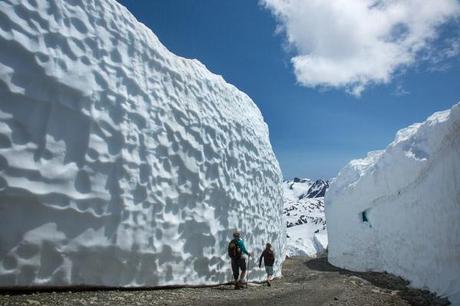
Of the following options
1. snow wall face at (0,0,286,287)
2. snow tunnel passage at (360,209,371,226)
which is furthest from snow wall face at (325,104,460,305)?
snow wall face at (0,0,286,287)

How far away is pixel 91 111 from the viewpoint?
652 centimetres

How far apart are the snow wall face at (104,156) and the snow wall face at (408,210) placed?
5436 millimetres

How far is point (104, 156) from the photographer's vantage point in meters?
6.67

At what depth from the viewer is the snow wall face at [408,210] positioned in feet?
31.2

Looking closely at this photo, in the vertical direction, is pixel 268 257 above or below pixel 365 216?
below

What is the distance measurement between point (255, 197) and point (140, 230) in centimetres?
594

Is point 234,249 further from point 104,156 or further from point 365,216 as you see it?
point 365,216

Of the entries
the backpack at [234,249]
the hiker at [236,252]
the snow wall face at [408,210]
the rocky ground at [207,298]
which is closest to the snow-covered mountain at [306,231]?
the snow wall face at [408,210]

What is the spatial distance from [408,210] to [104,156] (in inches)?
462

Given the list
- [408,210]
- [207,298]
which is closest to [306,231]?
[408,210]

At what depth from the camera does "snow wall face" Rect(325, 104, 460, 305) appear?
9508mm

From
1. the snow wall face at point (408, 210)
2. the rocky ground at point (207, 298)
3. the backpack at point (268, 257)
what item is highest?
the snow wall face at point (408, 210)

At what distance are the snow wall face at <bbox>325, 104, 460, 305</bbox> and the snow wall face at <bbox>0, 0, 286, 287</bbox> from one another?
5436 millimetres

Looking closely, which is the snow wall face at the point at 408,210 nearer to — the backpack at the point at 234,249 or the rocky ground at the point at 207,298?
the rocky ground at the point at 207,298
